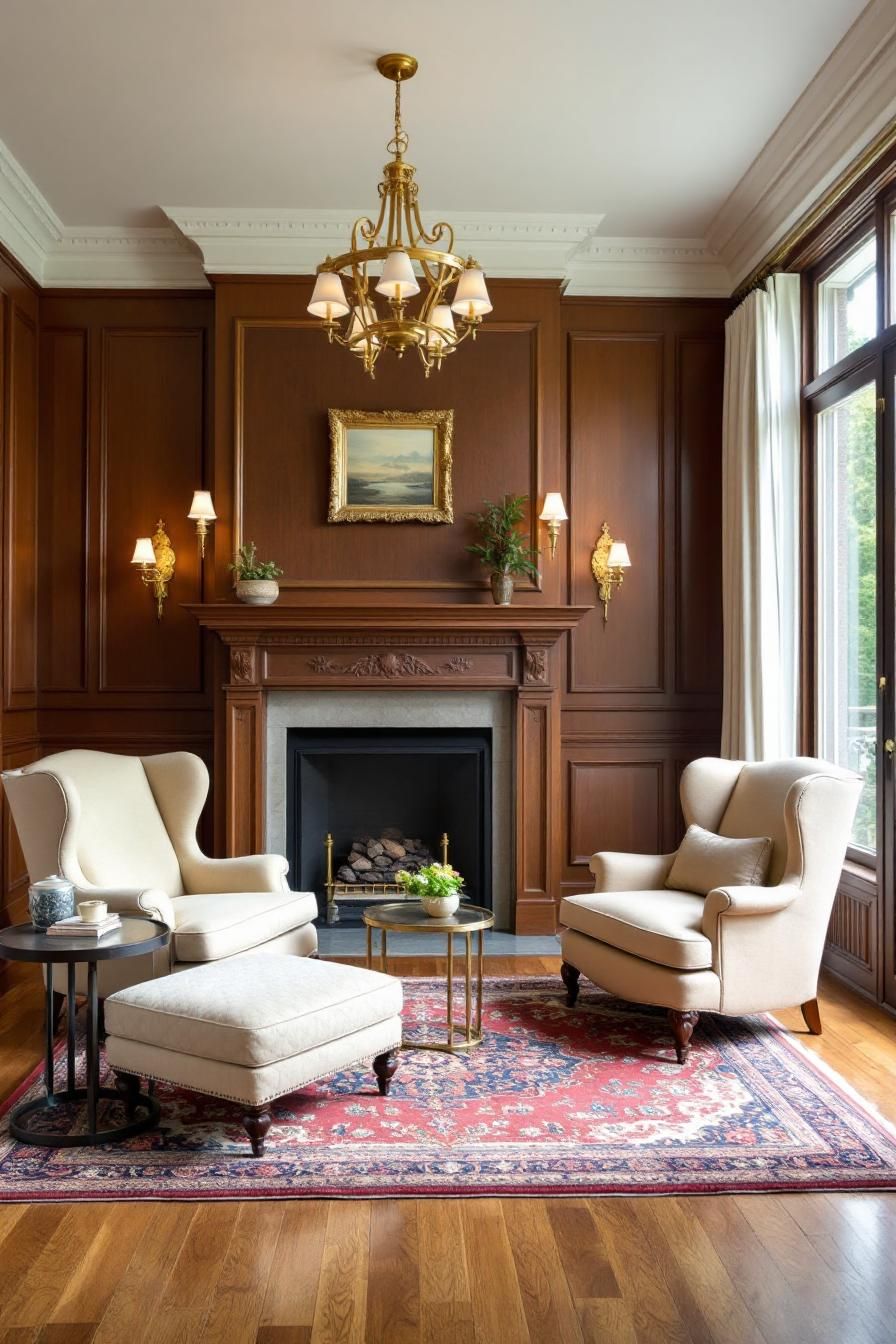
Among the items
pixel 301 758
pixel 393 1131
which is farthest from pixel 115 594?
pixel 393 1131

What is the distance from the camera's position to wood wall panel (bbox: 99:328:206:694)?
225 inches

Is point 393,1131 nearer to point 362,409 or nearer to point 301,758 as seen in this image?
point 301,758

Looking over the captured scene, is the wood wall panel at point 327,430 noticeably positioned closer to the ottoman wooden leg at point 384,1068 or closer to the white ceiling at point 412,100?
the white ceiling at point 412,100

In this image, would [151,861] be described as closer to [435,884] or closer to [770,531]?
[435,884]

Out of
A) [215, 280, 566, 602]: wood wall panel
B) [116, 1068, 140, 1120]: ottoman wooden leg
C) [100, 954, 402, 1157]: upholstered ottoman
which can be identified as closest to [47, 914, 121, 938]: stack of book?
[100, 954, 402, 1157]: upholstered ottoman

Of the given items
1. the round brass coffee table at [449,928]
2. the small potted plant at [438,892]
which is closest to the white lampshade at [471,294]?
the small potted plant at [438,892]

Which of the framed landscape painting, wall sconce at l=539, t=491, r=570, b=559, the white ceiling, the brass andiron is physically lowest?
the brass andiron

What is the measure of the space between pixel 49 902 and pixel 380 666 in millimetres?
2476

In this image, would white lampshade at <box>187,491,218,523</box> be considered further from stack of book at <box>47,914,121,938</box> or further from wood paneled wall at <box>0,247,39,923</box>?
stack of book at <box>47,914,121,938</box>

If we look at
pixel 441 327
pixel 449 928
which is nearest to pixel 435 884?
pixel 449 928

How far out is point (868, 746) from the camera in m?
4.50

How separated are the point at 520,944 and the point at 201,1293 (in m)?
3.09

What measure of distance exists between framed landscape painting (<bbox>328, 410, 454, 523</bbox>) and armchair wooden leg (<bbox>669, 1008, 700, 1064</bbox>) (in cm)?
275

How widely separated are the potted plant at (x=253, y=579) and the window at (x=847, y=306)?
8.77 ft
